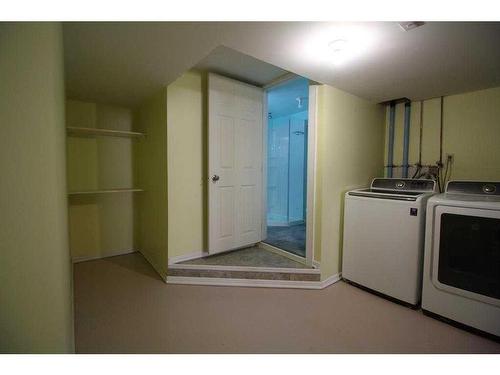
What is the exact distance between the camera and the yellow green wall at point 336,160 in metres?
2.29

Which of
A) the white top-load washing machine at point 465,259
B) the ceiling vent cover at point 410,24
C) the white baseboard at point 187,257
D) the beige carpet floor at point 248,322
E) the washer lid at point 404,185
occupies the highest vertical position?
the ceiling vent cover at point 410,24

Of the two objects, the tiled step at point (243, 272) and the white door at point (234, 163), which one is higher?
the white door at point (234, 163)

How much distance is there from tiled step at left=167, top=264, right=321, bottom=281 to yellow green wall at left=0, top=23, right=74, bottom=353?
150 centimetres

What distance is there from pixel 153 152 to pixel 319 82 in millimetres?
1926

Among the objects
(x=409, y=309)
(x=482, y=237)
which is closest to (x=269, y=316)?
(x=409, y=309)

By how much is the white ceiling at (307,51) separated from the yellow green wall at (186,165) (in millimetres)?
304

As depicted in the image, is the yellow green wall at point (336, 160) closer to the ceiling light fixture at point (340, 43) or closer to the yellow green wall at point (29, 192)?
the ceiling light fixture at point (340, 43)

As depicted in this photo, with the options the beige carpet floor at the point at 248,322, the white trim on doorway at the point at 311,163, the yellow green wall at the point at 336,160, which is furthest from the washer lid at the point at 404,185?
the beige carpet floor at the point at 248,322

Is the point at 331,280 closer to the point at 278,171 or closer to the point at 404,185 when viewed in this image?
→ the point at 404,185

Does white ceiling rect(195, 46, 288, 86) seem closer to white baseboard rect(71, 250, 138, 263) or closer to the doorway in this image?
the doorway

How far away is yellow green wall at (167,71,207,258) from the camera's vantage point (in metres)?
2.40

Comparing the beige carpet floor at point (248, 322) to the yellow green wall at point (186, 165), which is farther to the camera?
the yellow green wall at point (186, 165)

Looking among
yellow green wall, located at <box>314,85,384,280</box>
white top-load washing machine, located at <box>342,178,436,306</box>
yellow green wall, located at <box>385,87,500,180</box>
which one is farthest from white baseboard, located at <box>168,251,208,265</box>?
yellow green wall, located at <box>385,87,500,180</box>

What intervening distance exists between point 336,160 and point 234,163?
1.13 metres
